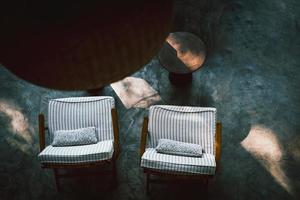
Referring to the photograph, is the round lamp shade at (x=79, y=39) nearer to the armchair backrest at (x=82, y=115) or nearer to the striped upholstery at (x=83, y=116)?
the striped upholstery at (x=83, y=116)

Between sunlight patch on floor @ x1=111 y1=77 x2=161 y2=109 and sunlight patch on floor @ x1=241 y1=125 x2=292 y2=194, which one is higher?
sunlight patch on floor @ x1=111 y1=77 x2=161 y2=109

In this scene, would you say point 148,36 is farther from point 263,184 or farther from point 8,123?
point 8,123

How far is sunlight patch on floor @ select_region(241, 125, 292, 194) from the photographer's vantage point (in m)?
4.65

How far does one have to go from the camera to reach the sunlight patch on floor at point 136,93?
552 cm

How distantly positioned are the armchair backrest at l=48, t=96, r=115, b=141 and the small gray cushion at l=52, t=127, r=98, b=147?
12 centimetres

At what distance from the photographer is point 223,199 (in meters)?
4.46

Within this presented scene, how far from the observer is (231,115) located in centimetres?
534

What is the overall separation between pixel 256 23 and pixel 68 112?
3.89 metres

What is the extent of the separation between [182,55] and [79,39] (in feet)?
14.7

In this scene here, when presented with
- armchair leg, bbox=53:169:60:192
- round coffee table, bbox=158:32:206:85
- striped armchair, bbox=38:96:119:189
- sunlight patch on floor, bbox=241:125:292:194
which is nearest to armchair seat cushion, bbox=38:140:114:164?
striped armchair, bbox=38:96:119:189

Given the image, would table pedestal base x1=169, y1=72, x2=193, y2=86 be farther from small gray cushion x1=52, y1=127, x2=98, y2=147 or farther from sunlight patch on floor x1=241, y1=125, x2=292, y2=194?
small gray cushion x1=52, y1=127, x2=98, y2=147

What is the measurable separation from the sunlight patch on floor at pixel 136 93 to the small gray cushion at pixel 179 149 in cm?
128

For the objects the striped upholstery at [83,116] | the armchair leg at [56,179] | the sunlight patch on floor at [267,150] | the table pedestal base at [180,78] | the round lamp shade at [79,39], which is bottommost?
the armchair leg at [56,179]

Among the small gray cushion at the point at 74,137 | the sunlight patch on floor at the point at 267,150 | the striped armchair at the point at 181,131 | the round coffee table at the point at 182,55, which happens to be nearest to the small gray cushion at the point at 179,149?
the striped armchair at the point at 181,131
